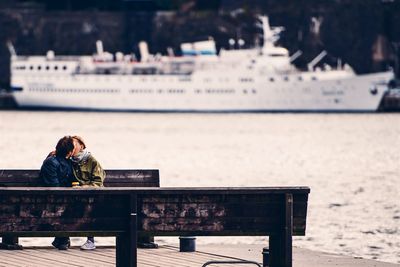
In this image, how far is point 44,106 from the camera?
109875 mm

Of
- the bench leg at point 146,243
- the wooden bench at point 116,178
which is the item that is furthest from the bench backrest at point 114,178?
the bench leg at point 146,243

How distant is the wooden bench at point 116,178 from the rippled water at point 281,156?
3.44m

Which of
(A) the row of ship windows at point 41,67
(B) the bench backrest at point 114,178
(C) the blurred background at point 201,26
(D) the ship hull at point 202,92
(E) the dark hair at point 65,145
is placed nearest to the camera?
(E) the dark hair at point 65,145

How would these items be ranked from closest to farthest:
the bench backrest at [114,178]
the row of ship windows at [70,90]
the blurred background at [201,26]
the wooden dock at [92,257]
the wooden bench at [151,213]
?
the wooden bench at [151,213], the wooden dock at [92,257], the bench backrest at [114,178], the blurred background at [201,26], the row of ship windows at [70,90]

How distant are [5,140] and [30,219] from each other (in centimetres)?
4757

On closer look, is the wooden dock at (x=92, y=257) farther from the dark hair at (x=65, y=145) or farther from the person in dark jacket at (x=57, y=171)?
the dark hair at (x=65, y=145)

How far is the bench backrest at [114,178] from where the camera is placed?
47.4ft

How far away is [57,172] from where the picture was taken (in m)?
13.4

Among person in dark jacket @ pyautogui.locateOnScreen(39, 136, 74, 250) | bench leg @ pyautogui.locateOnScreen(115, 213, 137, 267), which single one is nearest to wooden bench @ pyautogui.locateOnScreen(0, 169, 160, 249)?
person in dark jacket @ pyautogui.locateOnScreen(39, 136, 74, 250)

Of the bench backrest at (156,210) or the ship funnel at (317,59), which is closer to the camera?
the bench backrest at (156,210)

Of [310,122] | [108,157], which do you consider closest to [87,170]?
[108,157]

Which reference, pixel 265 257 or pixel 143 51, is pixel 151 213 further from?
pixel 143 51

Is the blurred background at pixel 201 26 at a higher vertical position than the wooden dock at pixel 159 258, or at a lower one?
higher

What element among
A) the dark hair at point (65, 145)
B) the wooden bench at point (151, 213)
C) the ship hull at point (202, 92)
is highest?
the ship hull at point (202, 92)
